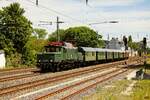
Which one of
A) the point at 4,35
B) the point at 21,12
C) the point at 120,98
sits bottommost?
the point at 120,98

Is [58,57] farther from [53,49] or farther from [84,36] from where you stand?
[84,36]

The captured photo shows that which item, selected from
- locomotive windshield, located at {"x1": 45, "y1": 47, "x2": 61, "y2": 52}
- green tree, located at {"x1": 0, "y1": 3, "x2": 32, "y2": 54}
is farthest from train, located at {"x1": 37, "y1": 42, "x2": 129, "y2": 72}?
green tree, located at {"x1": 0, "y1": 3, "x2": 32, "y2": 54}

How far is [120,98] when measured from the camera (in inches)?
721

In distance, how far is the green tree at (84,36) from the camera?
134 metres

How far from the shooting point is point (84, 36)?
469 feet

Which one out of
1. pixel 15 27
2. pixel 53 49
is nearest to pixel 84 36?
pixel 15 27

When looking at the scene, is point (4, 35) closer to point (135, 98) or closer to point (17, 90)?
point (17, 90)

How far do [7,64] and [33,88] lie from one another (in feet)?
91.6

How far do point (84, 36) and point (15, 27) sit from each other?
268ft

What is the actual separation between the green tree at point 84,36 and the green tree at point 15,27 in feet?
220

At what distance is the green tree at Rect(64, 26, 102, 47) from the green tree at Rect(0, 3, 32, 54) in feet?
220

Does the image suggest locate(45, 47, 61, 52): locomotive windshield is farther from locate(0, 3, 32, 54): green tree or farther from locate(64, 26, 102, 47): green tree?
locate(64, 26, 102, 47): green tree

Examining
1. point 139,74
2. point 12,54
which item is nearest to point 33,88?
point 139,74

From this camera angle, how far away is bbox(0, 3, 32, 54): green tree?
60844mm
